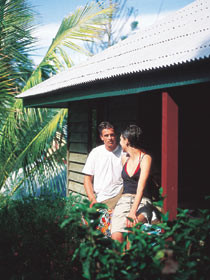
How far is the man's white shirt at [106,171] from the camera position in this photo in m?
5.42

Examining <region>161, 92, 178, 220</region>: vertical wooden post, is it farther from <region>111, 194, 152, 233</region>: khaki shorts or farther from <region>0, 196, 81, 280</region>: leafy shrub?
<region>0, 196, 81, 280</region>: leafy shrub

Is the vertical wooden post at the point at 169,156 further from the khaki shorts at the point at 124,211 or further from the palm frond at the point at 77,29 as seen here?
the palm frond at the point at 77,29

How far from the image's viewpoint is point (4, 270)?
133 inches

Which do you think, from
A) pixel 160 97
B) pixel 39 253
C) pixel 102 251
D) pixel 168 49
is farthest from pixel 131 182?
pixel 160 97

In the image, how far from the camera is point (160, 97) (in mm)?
6863

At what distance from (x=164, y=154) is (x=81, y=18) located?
703 cm

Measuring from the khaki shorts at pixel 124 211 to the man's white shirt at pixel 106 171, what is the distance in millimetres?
794

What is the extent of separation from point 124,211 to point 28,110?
6.09 m

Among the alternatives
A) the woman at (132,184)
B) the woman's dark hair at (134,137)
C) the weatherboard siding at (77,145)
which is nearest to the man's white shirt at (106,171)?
the woman at (132,184)

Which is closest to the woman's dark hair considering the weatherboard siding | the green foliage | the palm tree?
the green foliage

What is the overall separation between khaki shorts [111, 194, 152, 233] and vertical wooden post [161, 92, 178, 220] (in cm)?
41

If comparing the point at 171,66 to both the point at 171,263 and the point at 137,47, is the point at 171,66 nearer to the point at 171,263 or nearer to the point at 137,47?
the point at 137,47

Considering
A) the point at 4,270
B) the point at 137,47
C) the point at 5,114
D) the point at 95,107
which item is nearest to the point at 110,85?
the point at 137,47

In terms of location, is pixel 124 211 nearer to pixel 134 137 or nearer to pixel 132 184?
pixel 132 184
